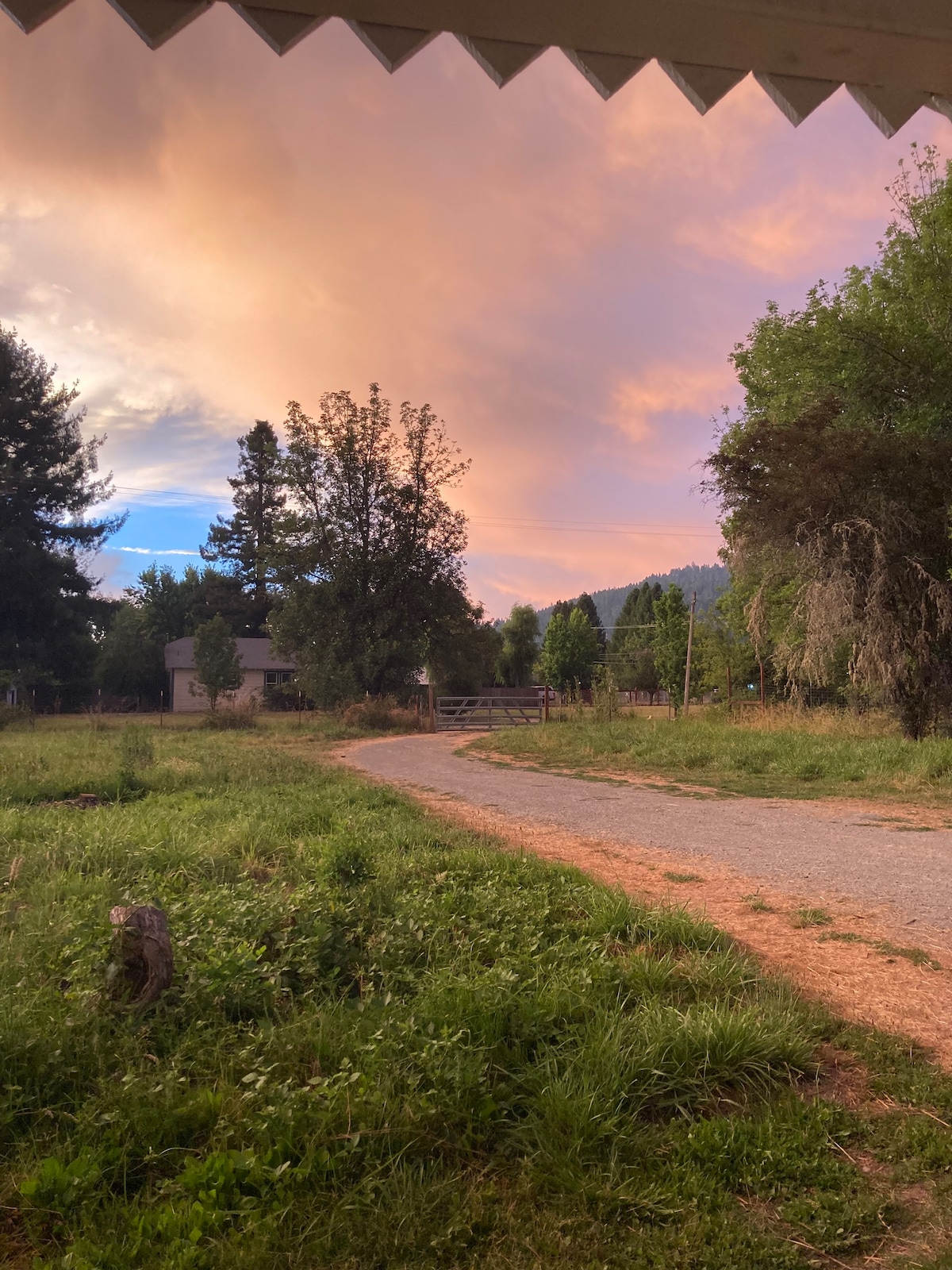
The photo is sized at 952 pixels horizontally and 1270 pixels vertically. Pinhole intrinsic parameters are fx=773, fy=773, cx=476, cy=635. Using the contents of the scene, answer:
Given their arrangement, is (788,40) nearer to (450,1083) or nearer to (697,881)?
(450,1083)

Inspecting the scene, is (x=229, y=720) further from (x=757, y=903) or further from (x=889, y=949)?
(x=889, y=949)

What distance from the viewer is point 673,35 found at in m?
1.34

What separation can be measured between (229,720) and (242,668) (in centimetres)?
1868

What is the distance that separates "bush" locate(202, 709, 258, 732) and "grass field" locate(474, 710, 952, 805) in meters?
12.4

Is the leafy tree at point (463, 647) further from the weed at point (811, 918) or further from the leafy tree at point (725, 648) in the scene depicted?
the weed at point (811, 918)

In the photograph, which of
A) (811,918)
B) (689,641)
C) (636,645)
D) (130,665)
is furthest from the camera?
(636,645)

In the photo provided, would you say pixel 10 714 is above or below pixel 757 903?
Result: above

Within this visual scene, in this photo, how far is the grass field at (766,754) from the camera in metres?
10.1

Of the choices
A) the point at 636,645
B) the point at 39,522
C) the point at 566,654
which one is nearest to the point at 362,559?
the point at 39,522

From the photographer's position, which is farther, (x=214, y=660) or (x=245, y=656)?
(x=245, y=656)

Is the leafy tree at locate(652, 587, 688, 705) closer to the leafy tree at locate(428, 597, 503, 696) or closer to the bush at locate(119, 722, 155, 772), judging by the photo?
the leafy tree at locate(428, 597, 503, 696)

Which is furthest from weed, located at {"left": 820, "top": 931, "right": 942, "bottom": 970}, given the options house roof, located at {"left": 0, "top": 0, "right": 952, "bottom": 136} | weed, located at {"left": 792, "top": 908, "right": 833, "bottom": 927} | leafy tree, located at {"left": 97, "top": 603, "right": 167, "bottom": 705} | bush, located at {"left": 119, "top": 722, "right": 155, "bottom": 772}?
leafy tree, located at {"left": 97, "top": 603, "right": 167, "bottom": 705}

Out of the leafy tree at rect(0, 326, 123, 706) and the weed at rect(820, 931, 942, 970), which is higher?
the leafy tree at rect(0, 326, 123, 706)

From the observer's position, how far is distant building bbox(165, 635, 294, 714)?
46156mm
